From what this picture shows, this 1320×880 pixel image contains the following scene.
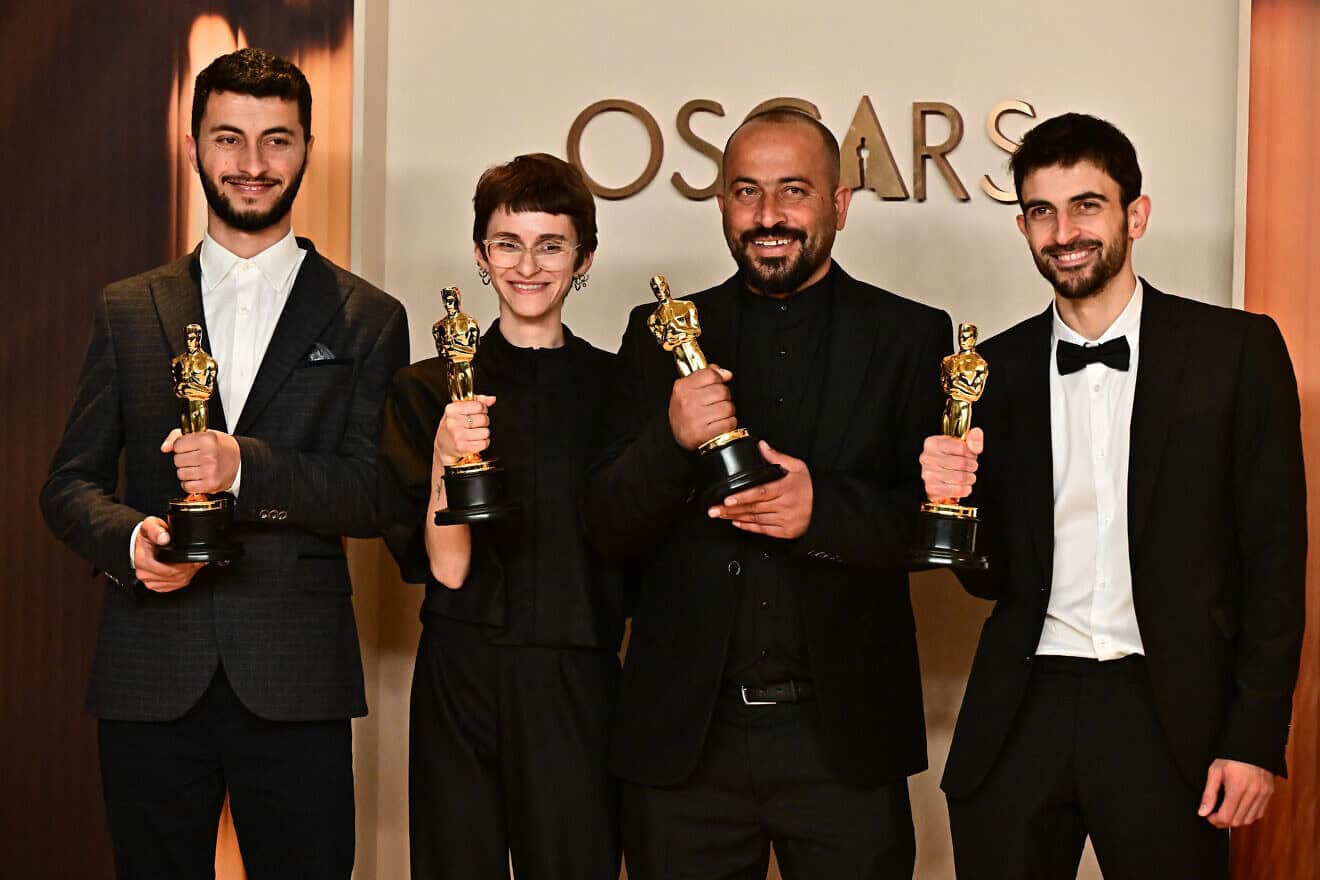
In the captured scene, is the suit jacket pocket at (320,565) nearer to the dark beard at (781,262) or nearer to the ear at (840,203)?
the dark beard at (781,262)

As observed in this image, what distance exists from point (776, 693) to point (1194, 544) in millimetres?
839

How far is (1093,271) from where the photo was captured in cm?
296

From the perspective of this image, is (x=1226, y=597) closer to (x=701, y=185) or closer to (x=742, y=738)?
(x=742, y=738)

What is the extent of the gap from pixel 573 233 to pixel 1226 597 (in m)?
1.52

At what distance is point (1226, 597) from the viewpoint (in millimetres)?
2809

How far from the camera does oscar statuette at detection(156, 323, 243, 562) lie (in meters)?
2.83

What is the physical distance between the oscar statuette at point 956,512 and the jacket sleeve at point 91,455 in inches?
62.8

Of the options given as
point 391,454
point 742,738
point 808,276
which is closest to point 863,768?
point 742,738

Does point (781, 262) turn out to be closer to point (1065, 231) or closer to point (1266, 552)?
point (1065, 231)

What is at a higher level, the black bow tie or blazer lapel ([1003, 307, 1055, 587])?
the black bow tie

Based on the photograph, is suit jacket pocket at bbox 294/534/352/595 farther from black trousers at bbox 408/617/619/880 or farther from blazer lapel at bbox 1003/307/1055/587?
blazer lapel at bbox 1003/307/1055/587

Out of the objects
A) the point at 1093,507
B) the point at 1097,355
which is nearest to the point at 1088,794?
the point at 1093,507

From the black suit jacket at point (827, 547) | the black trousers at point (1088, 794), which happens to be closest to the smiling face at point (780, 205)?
the black suit jacket at point (827, 547)

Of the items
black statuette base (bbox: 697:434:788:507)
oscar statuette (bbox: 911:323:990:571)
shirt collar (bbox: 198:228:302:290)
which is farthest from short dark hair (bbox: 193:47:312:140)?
oscar statuette (bbox: 911:323:990:571)
